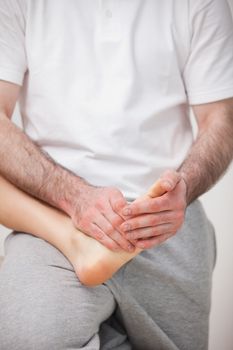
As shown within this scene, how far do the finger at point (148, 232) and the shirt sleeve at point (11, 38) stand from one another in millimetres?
490

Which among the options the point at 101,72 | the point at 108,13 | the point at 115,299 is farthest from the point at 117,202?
the point at 108,13

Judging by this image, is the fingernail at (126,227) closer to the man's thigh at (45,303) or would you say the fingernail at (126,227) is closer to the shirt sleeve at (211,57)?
the man's thigh at (45,303)

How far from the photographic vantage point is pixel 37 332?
2.96 feet

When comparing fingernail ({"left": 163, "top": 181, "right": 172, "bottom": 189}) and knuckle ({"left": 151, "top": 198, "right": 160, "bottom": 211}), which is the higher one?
fingernail ({"left": 163, "top": 181, "right": 172, "bottom": 189})

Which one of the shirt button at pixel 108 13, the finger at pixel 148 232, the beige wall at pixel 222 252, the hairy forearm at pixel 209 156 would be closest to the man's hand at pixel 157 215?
the finger at pixel 148 232

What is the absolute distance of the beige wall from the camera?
1.86m

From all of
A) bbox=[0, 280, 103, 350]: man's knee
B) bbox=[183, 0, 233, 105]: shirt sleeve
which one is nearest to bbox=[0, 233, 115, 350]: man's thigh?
bbox=[0, 280, 103, 350]: man's knee

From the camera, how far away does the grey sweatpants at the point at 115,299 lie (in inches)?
36.4

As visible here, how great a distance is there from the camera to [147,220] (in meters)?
0.97

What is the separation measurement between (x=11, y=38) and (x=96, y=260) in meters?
0.58

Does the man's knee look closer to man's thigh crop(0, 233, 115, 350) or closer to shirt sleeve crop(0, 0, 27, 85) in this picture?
man's thigh crop(0, 233, 115, 350)

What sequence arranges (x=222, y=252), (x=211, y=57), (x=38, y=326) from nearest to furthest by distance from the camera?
(x=38, y=326) → (x=211, y=57) → (x=222, y=252)

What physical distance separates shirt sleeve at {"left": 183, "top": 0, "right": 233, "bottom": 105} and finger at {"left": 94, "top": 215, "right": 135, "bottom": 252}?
1.52ft

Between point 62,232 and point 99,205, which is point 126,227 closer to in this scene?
point 99,205
